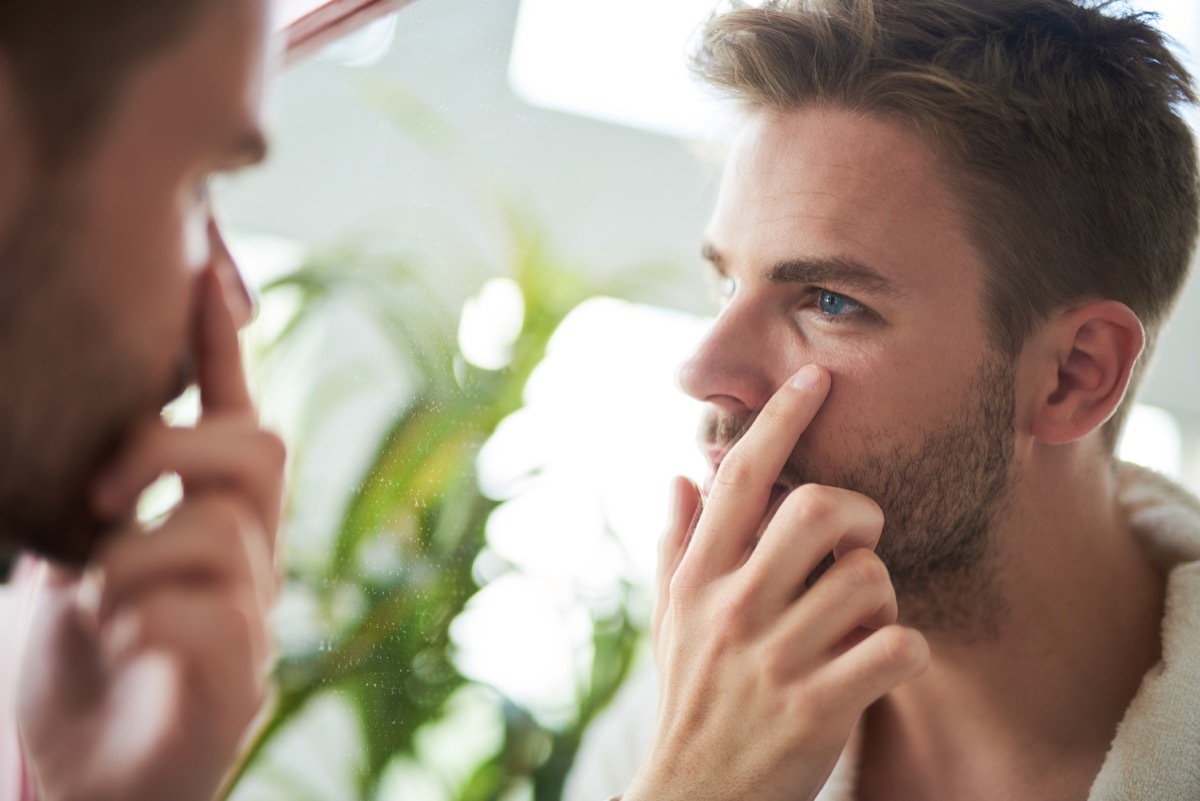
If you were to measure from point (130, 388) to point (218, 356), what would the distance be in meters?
0.10

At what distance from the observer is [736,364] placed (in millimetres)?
1098

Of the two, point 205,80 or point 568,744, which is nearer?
point 205,80

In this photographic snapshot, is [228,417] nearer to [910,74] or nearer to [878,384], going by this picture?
[878,384]

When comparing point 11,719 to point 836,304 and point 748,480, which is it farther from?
point 836,304

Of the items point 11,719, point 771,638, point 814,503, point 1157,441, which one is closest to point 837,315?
point 814,503

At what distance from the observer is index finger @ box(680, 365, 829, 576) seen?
1.04 m

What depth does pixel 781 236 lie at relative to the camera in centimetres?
109

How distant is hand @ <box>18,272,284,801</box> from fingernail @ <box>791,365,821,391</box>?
0.63 meters

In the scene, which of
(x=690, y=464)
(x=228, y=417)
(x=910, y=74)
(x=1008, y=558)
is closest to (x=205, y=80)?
(x=228, y=417)

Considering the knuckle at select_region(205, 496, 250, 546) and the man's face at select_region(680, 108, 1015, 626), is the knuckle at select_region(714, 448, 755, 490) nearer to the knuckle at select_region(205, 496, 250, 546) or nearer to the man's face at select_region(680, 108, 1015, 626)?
the man's face at select_region(680, 108, 1015, 626)

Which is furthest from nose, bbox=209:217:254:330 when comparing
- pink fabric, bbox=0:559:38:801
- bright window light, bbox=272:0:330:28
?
bright window light, bbox=272:0:330:28

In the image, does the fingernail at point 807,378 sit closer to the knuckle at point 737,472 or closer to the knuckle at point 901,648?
the knuckle at point 737,472

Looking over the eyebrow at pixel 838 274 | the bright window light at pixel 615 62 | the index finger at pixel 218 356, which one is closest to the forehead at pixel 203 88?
the index finger at pixel 218 356

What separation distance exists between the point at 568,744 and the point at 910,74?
107 cm
